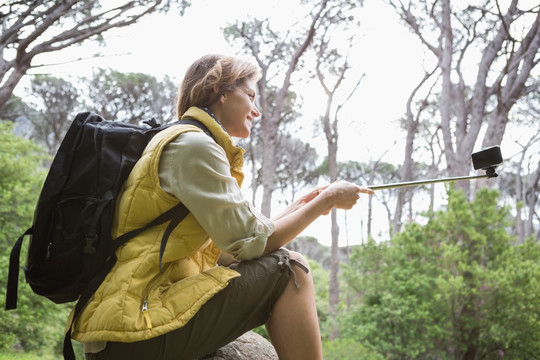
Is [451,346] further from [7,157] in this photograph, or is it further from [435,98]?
[435,98]

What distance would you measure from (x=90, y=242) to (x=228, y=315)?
0.48m

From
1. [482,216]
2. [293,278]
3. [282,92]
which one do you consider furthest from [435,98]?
[293,278]

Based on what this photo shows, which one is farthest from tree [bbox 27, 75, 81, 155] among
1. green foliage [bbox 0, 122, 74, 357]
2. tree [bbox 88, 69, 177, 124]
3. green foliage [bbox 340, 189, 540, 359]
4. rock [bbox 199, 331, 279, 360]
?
rock [bbox 199, 331, 279, 360]

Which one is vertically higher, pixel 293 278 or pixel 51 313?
pixel 293 278

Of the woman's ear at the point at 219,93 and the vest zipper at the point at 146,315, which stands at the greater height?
the woman's ear at the point at 219,93

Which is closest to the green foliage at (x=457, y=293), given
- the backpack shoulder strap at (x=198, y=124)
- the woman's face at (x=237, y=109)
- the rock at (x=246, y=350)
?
the rock at (x=246, y=350)

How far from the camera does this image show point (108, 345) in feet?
4.63

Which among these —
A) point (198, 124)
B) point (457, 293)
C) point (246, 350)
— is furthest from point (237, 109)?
point (457, 293)

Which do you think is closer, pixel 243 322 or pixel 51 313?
pixel 243 322

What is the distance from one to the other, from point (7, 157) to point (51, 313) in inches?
90.1

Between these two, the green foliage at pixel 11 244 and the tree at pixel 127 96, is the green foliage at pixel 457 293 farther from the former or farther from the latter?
the tree at pixel 127 96

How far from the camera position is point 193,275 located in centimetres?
156

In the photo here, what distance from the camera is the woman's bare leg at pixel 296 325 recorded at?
62.1 inches

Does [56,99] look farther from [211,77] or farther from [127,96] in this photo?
[211,77]
